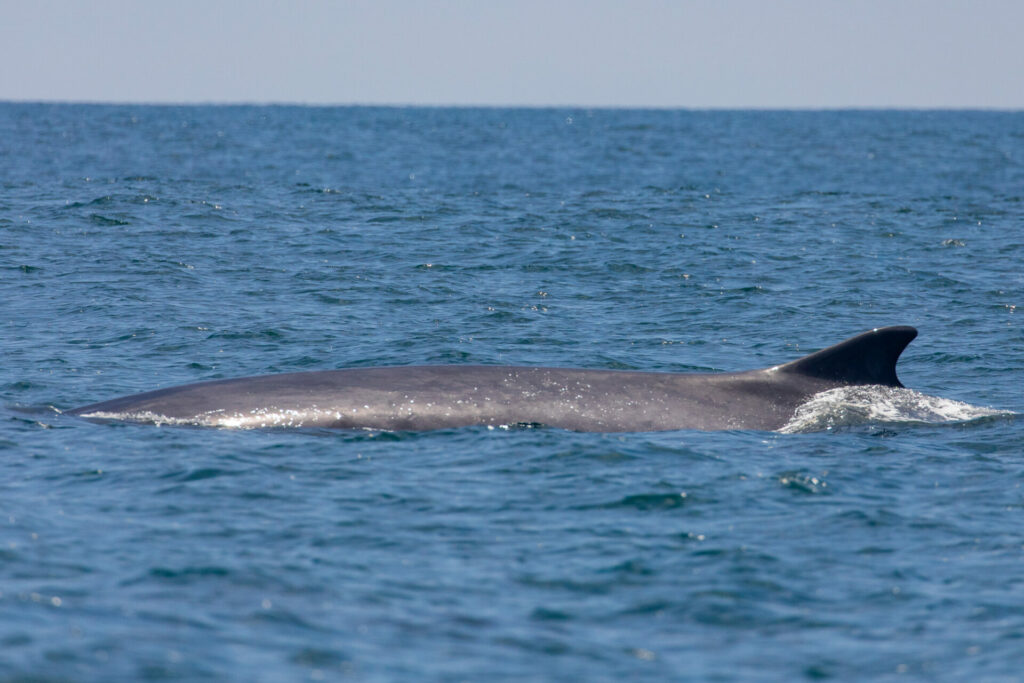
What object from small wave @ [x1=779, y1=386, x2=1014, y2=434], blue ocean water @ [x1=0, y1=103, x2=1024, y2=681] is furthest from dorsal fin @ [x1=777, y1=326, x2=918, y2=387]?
blue ocean water @ [x1=0, y1=103, x2=1024, y2=681]

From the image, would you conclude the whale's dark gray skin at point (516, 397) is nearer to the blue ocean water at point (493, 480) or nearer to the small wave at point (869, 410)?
the small wave at point (869, 410)

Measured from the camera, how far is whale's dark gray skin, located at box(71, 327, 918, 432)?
41.2 ft

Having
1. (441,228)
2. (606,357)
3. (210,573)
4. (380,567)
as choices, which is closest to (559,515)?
(380,567)

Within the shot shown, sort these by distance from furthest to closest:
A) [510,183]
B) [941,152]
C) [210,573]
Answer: [941,152] < [510,183] < [210,573]

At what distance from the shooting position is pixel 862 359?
12.8 metres

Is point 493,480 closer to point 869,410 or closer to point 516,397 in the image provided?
point 516,397

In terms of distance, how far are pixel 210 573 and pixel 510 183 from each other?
1604 inches

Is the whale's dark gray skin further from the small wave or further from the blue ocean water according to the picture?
the blue ocean water

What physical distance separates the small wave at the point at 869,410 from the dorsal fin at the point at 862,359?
0.47 feet

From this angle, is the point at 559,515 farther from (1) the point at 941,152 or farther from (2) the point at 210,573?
(1) the point at 941,152

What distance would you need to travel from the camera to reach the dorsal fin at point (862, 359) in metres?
12.8

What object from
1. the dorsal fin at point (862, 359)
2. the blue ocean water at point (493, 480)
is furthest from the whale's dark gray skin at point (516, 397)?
the blue ocean water at point (493, 480)

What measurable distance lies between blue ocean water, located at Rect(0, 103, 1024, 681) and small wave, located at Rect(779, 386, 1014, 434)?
0.14 metres

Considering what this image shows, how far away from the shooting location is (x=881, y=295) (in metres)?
23.1
